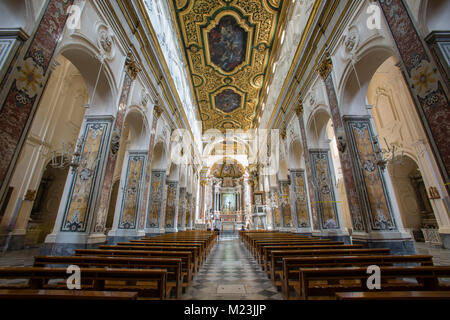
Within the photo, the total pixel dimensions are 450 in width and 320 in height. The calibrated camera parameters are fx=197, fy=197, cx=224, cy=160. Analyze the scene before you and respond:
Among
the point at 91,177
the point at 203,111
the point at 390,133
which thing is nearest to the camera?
the point at 91,177

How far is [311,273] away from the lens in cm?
191

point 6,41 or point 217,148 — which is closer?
point 6,41

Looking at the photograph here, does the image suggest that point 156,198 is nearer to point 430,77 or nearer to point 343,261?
point 343,261

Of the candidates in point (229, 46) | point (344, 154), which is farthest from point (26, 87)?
point (229, 46)

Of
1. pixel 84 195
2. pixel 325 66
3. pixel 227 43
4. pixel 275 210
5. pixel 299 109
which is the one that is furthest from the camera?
pixel 275 210

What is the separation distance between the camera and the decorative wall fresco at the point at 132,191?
6754 mm

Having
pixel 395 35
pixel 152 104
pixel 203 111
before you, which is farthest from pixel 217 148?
pixel 395 35

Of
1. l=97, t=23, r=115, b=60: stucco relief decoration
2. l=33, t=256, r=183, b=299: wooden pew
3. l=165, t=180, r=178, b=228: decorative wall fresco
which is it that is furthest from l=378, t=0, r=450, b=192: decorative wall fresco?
l=165, t=180, r=178, b=228: decorative wall fresco

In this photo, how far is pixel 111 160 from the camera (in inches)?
205

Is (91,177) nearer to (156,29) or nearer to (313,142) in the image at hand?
(156,29)

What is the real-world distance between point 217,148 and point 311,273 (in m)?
22.6

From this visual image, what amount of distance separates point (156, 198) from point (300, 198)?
6.68m

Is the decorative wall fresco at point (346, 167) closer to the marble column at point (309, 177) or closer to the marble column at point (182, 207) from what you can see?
the marble column at point (309, 177)

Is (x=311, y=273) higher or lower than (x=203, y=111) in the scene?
lower
